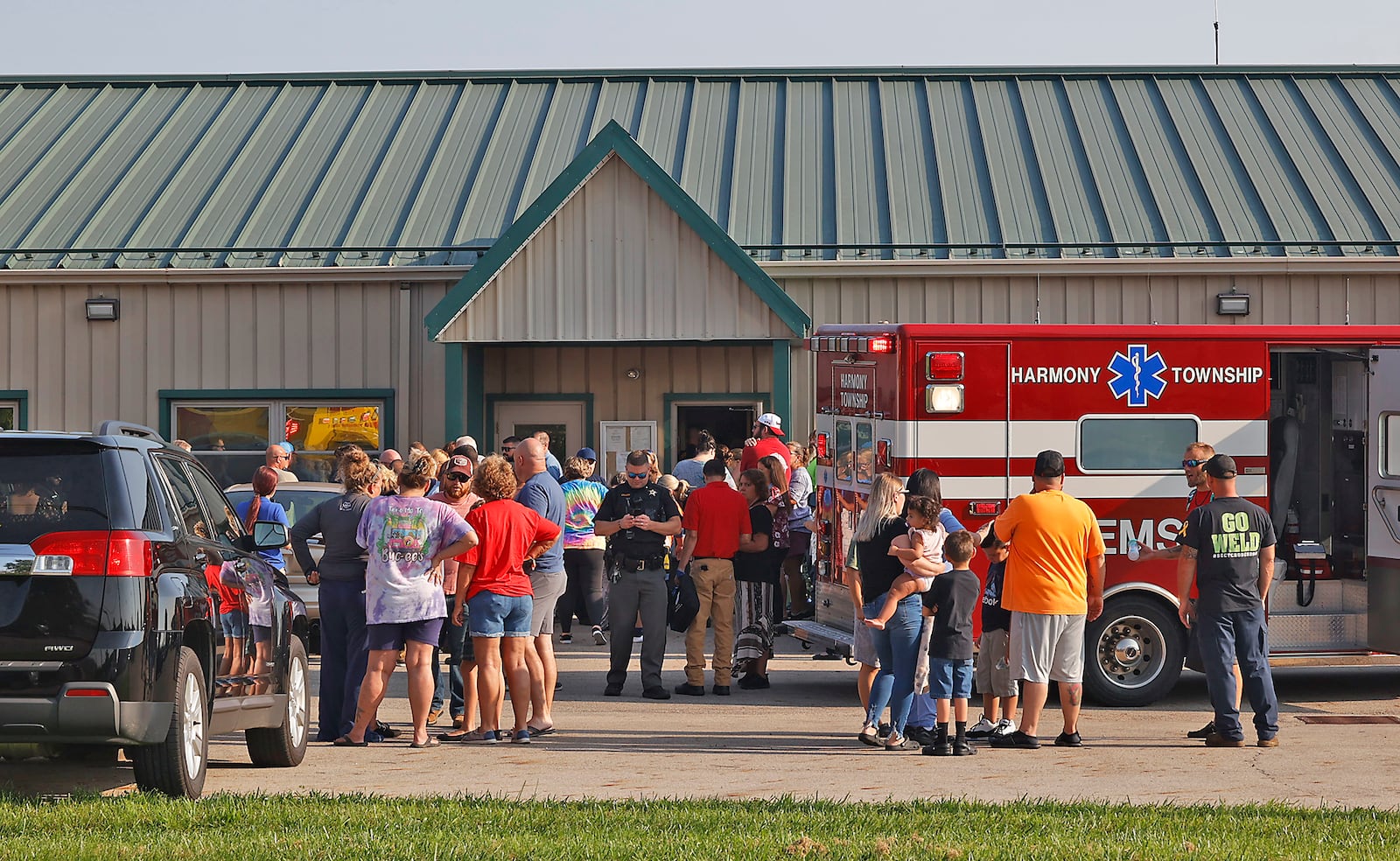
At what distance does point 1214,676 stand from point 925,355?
9.51 ft

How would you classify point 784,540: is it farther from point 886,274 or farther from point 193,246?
point 193,246

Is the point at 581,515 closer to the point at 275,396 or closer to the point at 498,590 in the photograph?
the point at 498,590

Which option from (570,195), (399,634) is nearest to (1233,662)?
(399,634)

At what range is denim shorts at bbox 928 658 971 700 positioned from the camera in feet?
30.5

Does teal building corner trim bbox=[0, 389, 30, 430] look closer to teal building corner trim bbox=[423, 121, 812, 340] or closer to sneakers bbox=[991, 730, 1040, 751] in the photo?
teal building corner trim bbox=[423, 121, 812, 340]

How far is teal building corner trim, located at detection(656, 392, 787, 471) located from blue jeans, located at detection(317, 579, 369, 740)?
10.7 m

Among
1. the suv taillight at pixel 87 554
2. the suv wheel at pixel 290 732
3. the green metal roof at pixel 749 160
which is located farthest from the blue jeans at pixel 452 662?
the green metal roof at pixel 749 160

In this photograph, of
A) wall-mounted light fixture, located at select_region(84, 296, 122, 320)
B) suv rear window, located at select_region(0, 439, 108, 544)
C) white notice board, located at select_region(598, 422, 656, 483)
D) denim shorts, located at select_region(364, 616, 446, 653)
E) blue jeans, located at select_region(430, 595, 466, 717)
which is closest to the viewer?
suv rear window, located at select_region(0, 439, 108, 544)

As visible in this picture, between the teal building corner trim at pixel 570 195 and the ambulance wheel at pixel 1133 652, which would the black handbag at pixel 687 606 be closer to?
A: the ambulance wheel at pixel 1133 652

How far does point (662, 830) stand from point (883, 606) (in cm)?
291

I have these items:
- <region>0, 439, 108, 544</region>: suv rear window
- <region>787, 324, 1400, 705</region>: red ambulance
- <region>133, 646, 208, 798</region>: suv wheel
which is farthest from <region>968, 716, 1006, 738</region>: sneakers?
<region>0, 439, 108, 544</region>: suv rear window

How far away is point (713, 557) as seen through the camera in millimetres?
11773

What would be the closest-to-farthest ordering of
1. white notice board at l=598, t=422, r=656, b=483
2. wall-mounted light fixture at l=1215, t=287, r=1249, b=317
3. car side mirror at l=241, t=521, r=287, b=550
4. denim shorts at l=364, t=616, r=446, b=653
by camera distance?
car side mirror at l=241, t=521, r=287, b=550, denim shorts at l=364, t=616, r=446, b=653, wall-mounted light fixture at l=1215, t=287, r=1249, b=317, white notice board at l=598, t=422, r=656, b=483

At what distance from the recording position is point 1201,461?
35.5 feet
